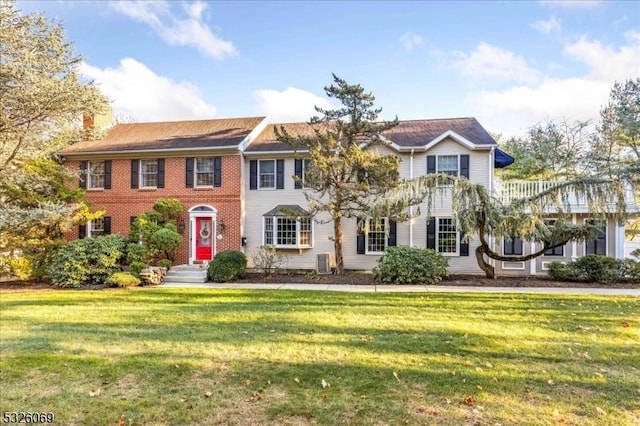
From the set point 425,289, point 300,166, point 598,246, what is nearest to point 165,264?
point 300,166

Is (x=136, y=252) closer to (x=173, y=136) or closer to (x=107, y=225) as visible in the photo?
(x=107, y=225)

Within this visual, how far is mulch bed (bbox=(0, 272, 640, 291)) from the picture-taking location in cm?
1224

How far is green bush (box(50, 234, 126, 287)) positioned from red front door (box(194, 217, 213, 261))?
341 centimetres

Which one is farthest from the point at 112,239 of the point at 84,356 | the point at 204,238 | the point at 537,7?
the point at 537,7

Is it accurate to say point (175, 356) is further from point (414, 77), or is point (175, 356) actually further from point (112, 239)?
point (414, 77)

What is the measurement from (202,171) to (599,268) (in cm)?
1570

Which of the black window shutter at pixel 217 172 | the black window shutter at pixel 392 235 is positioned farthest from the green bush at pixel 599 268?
the black window shutter at pixel 217 172

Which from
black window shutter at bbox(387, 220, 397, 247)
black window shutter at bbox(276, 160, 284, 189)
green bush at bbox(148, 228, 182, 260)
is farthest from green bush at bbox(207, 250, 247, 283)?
black window shutter at bbox(387, 220, 397, 247)

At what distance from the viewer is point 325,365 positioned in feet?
15.3

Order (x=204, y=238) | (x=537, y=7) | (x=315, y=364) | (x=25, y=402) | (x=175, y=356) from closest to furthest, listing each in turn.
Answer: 1. (x=25, y=402)
2. (x=315, y=364)
3. (x=175, y=356)
4. (x=537, y=7)
5. (x=204, y=238)

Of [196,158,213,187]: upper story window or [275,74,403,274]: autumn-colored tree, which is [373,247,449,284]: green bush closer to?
[275,74,403,274]: autumn-colored tree

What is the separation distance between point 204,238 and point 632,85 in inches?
877

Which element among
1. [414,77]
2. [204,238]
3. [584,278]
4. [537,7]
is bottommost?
[584,278]

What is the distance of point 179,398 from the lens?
12.5ft
